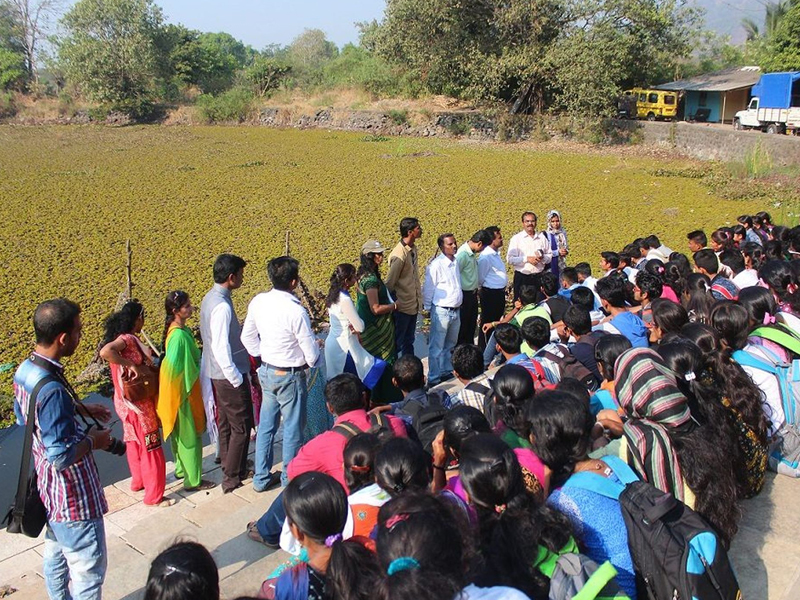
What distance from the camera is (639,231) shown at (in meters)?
11.9

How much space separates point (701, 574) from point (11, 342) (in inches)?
281

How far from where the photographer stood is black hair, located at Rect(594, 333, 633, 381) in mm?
3568

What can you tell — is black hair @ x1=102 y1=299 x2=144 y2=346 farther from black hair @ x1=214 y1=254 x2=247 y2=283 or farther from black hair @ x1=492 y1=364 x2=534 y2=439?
black hair @ x1=492 y1=364 x2=534 y2=439

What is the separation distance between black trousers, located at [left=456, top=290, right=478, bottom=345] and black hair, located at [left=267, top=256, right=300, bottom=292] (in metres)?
Result: 2.63

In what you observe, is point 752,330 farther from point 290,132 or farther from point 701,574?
point 290,132

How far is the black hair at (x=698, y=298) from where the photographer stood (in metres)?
4.71

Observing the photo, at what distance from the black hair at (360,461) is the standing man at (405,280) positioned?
10.7ft

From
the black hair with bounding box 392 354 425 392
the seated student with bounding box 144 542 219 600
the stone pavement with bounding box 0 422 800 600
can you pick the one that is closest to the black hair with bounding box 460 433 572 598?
the seated student with bounding box 144 542 219 600

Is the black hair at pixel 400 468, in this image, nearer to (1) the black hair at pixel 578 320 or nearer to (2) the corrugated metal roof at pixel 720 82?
(1) the black hair at pixel 578 320

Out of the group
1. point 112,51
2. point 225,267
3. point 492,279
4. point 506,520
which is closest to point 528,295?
point 492,279

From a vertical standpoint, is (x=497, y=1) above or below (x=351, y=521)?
above

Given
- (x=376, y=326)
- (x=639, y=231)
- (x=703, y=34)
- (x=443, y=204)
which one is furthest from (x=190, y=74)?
(x=376, y=326)

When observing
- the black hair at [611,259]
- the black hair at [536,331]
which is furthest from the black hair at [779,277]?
the black hair at [536,331]

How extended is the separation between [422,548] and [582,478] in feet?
3.00
